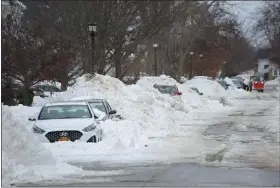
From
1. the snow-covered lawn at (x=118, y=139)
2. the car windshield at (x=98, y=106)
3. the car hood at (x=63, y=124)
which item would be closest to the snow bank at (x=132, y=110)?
the snow-covered lawn at (x=118, y=139)

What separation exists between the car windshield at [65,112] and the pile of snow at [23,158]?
13.7 feet

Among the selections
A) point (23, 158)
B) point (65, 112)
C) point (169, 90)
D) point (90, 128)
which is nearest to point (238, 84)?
point (169, 90)

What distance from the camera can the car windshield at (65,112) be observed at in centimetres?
1653

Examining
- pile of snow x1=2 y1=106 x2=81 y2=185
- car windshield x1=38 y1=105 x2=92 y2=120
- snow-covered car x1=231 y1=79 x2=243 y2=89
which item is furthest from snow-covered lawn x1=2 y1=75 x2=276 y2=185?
snow-covered car x1=231 y1=79 x2=243 y2=89

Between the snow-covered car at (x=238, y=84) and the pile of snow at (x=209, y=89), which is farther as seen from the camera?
the snow-covered car at (x=238, y=84)

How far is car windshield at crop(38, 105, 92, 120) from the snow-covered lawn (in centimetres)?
67

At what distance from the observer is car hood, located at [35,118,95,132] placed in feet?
50.5

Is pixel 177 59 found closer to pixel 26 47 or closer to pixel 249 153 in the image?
pixel 26 47

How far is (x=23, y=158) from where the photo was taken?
11.5m

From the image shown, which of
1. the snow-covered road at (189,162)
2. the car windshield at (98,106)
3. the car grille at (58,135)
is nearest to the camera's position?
the snow-covered road at (189,162)

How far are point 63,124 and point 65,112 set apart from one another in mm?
1345

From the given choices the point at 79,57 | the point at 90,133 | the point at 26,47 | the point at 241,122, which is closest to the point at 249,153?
the point at 90,133

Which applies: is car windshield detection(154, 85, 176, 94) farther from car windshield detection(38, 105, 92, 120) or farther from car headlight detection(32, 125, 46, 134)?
car headlight detection(32, 125, 46, 134)

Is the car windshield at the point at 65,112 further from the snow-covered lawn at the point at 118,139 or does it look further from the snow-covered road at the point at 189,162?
the snow-covered road at the point at 189,162
